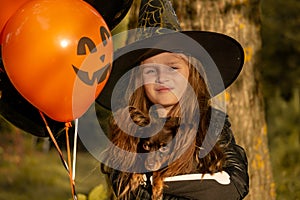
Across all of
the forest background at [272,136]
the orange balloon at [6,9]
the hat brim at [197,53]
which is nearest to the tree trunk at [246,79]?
the hat brim at [197,53]

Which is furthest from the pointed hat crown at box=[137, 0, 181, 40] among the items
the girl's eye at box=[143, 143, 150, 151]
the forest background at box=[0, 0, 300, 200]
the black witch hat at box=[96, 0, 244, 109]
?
the forest background at box=[0, 0, 300, 200]

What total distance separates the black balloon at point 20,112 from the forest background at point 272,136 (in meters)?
2.88

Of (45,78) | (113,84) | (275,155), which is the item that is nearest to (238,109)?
(113,84)

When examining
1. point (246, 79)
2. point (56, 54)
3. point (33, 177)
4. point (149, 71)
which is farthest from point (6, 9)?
point (33, 177)

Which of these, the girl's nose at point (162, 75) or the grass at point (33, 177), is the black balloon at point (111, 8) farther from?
the grass at point (33, 177)

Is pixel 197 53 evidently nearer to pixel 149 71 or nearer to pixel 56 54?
pixel 149 71

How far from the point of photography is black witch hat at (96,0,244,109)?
2.94 metres

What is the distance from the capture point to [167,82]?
2.89m

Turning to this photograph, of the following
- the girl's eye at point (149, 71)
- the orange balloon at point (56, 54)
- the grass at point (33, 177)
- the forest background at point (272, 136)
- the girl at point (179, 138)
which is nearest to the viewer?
the orange balloon at point (56, 54)

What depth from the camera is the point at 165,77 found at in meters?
2.90

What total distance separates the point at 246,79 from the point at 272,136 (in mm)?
3978

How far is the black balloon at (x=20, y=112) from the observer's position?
10.4ft

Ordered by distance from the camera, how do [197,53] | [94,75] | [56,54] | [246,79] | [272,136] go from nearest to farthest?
[56,54]
[94,75]
[197,53]
[246,79]
[272,136]

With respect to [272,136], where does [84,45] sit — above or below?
above
